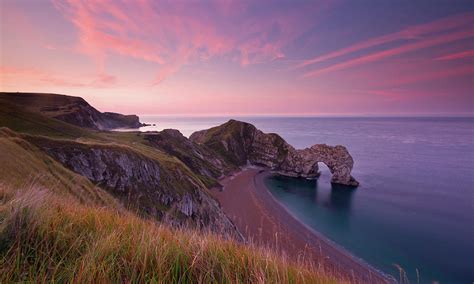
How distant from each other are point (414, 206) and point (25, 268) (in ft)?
278

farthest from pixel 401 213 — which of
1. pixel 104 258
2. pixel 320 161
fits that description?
pixel 104 258

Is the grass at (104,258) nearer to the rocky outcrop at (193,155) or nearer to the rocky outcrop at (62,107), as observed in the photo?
the rocky outcrop at (193,155)

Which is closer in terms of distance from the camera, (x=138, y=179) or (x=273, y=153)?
(x=138, y=179)

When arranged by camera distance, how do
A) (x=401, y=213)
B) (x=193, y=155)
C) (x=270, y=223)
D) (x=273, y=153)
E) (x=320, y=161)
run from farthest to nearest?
(x=273, y=153), (x=320, y=161), (x=193, y=155), (x=401, y=213), (x=270, y=223)

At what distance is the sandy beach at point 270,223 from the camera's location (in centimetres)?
3839

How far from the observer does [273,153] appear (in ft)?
Result: 368

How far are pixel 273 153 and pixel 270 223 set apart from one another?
193 feet

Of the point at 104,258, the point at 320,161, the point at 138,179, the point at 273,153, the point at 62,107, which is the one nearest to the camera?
the point at 104,258

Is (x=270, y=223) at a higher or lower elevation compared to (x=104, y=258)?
lower

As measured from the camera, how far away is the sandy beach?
126 feet

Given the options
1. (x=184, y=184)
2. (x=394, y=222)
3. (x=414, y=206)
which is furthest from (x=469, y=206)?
(x=184, y=184)

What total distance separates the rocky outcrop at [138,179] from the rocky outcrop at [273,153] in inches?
2445

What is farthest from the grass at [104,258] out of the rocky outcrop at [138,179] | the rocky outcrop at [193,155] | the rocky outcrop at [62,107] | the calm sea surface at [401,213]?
the rocky outcrop at [62,107]

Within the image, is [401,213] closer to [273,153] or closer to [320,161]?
[320,161]
